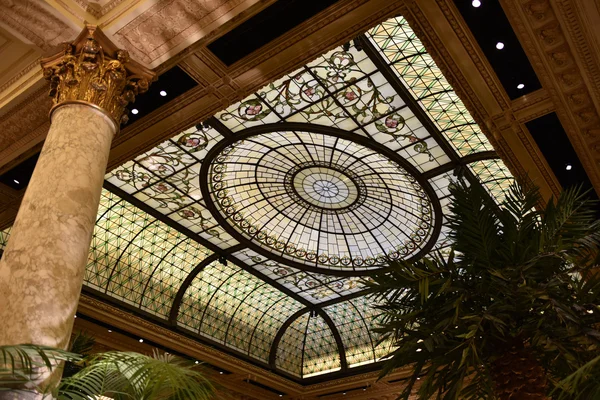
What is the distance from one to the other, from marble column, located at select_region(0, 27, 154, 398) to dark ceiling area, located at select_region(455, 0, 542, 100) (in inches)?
169

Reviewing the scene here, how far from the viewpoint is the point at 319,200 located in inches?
576

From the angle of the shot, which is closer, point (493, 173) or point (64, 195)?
point (64, 195)

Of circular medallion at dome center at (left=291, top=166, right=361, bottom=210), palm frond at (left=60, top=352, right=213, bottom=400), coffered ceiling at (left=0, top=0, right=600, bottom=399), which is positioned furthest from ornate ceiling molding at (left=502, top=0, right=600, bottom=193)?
palm frond at (left=60, top=352, right=213, bottom=400)

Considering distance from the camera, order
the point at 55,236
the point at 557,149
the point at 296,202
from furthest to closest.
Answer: the point at 296,202, the point at 557,149, the point at 55,236

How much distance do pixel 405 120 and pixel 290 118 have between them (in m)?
2.41

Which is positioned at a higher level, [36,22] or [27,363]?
[36,22]

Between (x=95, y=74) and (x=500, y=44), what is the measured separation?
531cm

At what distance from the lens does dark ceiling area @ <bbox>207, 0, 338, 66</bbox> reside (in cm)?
725

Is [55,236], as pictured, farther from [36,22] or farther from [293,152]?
[293,152]

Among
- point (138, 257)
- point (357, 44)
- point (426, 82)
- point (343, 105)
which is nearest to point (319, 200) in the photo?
point (343, 105)

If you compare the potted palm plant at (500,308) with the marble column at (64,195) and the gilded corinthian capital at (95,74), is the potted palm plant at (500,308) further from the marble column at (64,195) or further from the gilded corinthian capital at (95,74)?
the gilded corinthian capital at (95,74)

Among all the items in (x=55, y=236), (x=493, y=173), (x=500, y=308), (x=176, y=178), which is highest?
(x=176, y=178)

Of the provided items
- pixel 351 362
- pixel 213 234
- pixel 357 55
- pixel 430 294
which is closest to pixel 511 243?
pixel 430 294

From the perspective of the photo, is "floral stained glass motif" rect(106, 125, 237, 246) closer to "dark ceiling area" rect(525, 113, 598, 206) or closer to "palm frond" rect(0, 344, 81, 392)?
"dark ceiling area" rect(525, 113, 598, 206)
